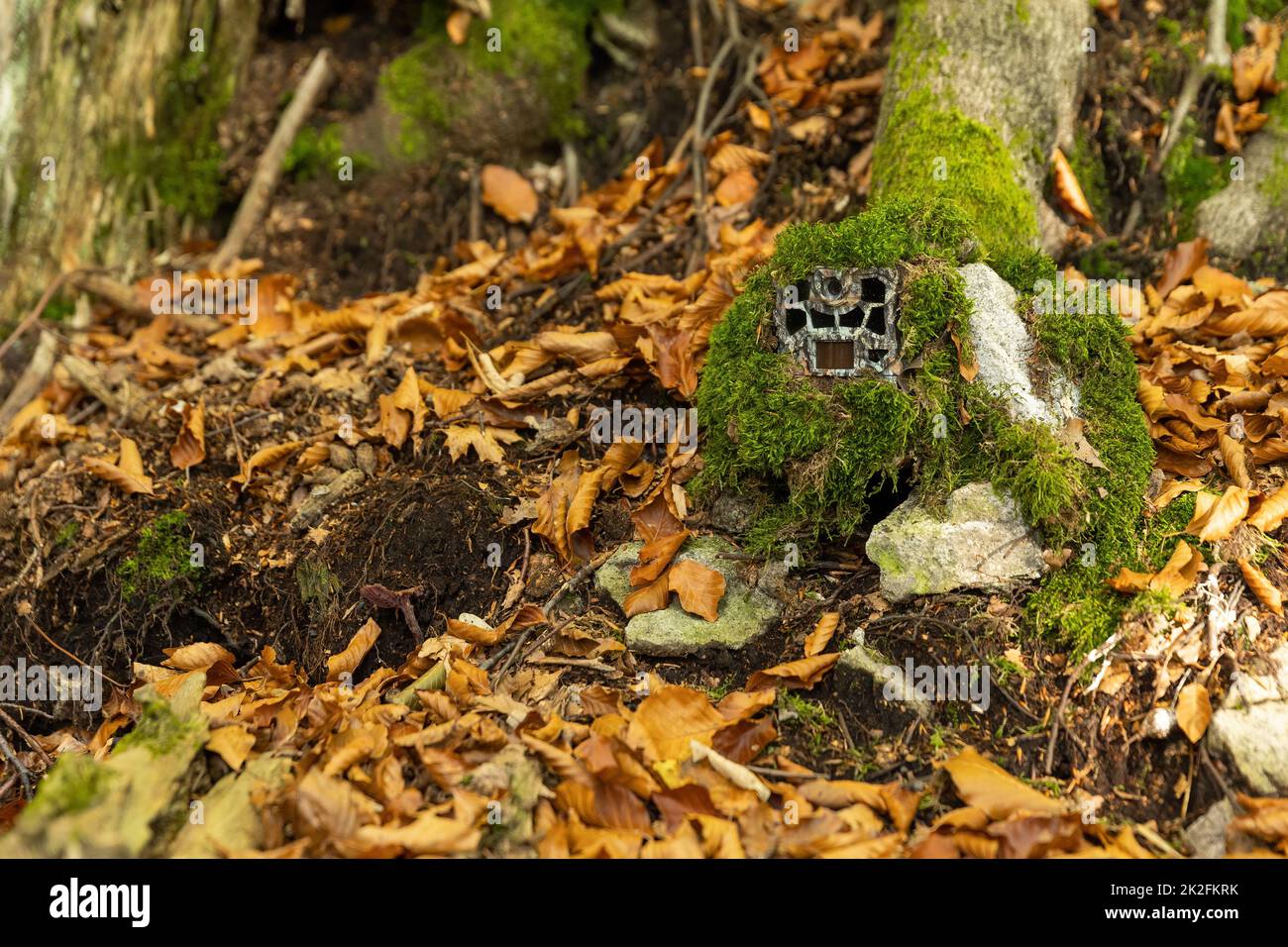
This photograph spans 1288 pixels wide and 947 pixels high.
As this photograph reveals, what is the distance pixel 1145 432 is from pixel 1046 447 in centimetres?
43

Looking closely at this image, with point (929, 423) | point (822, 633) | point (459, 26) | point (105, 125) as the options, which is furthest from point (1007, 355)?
point (105, 125)

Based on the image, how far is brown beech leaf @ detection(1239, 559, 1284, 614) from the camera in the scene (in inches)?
111

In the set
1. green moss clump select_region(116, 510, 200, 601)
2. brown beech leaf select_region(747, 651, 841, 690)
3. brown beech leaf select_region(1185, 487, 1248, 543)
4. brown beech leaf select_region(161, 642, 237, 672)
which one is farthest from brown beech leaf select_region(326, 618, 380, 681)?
brown beech leaf select_region(1185, 487, 1248, 543)

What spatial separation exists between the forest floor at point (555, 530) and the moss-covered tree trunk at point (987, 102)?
310mm

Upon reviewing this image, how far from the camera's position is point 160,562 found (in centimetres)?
378

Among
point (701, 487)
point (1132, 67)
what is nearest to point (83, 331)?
point (701, 487)

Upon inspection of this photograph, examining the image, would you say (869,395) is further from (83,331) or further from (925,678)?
(83,331)

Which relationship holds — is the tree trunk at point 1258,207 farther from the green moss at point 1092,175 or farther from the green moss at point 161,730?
the green moss at point 161,730

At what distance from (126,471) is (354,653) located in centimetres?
145

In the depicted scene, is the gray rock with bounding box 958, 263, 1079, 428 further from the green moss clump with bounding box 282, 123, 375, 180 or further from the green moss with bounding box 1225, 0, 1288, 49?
the green moss clump with bounding box 282, 123, 375, 180

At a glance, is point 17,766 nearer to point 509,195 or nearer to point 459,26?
point 509,195

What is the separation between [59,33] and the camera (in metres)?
4.88

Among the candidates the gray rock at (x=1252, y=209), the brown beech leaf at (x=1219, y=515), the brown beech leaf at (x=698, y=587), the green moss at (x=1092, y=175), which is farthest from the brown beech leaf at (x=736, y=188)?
the brown beech leaf at (x=1219, y=515)

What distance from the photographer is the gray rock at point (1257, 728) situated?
249 cm
